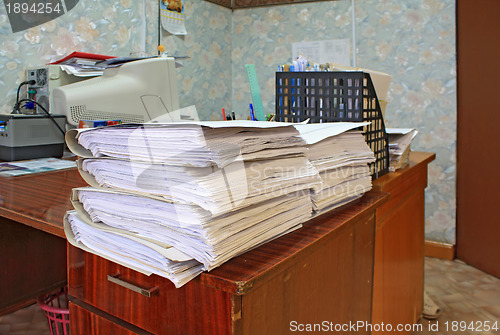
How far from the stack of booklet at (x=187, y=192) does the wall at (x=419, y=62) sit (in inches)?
89.4

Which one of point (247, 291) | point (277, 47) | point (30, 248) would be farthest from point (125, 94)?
point (277, 47)

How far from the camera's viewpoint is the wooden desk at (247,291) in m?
0.54

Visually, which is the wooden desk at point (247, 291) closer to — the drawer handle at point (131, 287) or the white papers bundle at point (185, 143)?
the drawer handle at point (131, 287)

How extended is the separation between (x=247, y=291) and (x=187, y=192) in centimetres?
14

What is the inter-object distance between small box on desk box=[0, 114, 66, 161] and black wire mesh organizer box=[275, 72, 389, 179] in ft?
2.99

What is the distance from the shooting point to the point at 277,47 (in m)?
3.19

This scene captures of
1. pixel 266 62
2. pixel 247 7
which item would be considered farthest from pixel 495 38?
pixel 247 7

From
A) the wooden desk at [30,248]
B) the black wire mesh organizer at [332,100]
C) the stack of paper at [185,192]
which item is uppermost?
the black wire mesh organizer at [332,100]

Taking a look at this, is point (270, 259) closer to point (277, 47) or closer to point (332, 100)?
point (332, 100)

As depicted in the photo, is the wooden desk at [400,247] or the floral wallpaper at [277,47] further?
the floral wallpaper at [277,47]

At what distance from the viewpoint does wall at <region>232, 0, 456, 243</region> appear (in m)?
2.64

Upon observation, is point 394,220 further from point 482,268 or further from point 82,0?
point 82,0

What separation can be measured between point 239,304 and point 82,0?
2245mm

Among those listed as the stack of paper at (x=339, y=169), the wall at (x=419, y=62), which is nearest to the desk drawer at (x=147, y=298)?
the stack of paper at (x=339, y=169)
